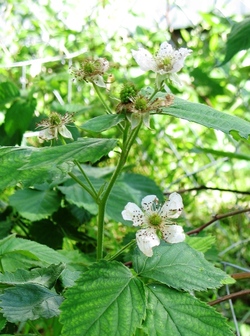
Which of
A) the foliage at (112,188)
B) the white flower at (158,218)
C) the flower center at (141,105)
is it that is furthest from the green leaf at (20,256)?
the flower center at (141,105)

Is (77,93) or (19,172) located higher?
(19,172)

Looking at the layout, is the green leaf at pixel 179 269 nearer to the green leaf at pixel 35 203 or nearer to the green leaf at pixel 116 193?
the green leaf at pixel 116 193

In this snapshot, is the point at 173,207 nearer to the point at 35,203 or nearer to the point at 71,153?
the point at 71,153

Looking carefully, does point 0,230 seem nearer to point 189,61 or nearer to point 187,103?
point 187,103

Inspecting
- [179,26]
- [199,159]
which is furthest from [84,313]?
[179,26]

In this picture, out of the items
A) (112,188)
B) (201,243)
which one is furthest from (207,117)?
(112,188)

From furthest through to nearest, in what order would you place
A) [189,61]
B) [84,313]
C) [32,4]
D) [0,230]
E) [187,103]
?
[32,4], [189,61], [0,230], [187,103], [84,313]
